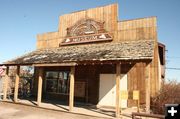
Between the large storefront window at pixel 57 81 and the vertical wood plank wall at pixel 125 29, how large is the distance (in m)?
2.81

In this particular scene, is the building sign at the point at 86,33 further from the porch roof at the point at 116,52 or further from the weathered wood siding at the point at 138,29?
the weathered wood siding at the point at 138,29

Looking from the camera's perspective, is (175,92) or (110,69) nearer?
(175,92)

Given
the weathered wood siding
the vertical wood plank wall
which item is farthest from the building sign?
the weathered wood siding

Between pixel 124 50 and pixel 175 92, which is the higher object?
pixel 124 50

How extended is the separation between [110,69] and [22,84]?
12.8m

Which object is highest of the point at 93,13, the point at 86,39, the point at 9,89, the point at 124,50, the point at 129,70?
the point at 93,13

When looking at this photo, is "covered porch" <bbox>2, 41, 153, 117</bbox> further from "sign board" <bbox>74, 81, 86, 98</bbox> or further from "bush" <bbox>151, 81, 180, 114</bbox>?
"bush" <bbox>151, 81, 180, 114</bbox>

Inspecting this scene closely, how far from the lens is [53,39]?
20172 mm

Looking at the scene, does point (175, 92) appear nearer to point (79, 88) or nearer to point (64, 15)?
point (79, 88)

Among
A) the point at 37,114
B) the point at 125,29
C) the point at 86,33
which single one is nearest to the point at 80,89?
the point at 86,33

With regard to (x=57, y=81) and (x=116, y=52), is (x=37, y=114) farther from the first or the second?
(x=57, y=81)

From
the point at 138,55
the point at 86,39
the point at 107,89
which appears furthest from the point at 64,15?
the point at 138,55

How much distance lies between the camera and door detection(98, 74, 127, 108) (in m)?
14.9

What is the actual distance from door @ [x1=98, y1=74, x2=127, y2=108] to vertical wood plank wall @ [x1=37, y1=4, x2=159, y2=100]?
0.58 meters
